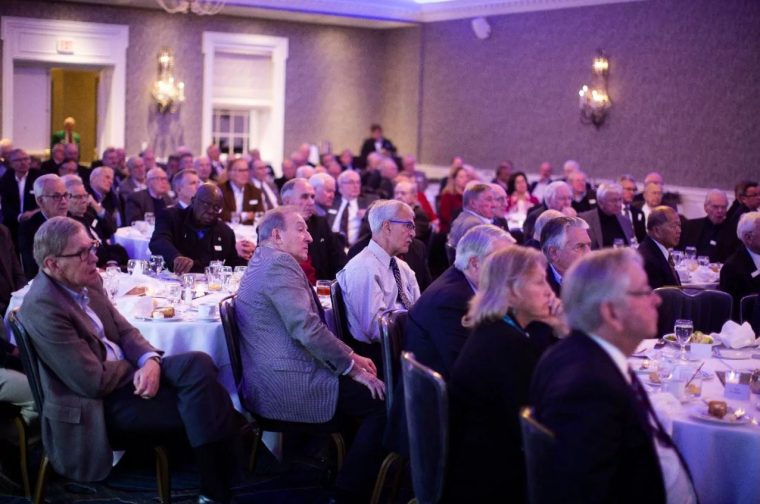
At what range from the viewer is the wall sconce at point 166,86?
16.3 metres

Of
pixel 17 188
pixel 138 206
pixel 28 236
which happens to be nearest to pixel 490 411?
pixel 28 236

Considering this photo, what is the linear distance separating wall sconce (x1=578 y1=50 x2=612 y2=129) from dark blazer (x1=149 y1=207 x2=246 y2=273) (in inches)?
328

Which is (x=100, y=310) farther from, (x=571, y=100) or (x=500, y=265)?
(x=571, y=100)

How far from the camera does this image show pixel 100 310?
435 cm

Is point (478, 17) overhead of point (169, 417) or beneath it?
overhead

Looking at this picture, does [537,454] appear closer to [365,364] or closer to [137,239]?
[365,364]

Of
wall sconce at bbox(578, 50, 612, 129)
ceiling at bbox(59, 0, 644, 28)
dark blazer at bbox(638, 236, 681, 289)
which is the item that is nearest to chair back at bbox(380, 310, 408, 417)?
dark blazer at bbox(638, 236, 681, 289)

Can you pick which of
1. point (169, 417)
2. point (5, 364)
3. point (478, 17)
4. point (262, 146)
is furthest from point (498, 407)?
point (262, 146)

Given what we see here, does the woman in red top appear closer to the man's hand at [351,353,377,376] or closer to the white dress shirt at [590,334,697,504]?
the man's hand at [351,353,377,376]

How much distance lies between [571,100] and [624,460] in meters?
12.7

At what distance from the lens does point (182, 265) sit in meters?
6.52

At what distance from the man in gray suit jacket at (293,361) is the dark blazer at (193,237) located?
8.08 ft

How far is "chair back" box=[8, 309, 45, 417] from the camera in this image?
12.9 feet

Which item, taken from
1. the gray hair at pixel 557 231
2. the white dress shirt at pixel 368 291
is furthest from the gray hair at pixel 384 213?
the gray hair at pixel 557 231
